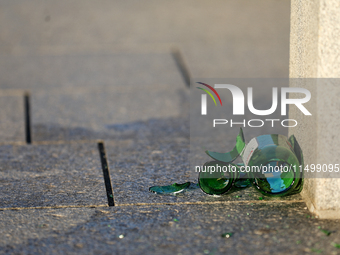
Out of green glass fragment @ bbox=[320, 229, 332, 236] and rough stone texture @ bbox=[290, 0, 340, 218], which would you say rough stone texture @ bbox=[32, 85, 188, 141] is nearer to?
rough stone texture @ bbox=[290, 0, 340, 218]

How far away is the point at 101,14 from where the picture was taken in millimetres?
8750

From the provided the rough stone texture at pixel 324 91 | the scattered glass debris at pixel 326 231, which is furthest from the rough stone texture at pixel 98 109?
the scattered glass debris at pixel 326 231

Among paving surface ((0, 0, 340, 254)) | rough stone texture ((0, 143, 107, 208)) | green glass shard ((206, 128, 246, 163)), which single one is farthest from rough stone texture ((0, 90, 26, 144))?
green glass shard ((206, 128, 246, 163))

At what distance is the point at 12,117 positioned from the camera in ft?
16.1

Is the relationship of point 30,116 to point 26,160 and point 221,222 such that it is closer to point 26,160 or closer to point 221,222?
point 26,160

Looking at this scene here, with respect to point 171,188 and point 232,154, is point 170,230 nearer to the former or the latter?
point 171,188

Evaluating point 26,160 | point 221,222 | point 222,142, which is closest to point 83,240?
point 221,222

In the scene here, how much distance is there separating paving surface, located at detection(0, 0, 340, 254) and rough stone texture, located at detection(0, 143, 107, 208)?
1 centimetres

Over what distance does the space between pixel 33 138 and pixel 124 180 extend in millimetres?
1410

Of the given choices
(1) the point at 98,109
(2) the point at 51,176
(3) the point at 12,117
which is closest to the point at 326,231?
(2) the point at 51,176

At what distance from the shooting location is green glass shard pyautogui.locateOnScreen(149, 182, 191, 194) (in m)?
3.19

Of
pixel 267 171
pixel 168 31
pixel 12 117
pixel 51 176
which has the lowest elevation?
pixel 51 176

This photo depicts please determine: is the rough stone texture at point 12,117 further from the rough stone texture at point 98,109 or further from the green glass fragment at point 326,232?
the green glass fragment at point 326,232

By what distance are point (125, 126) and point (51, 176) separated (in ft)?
4.33
